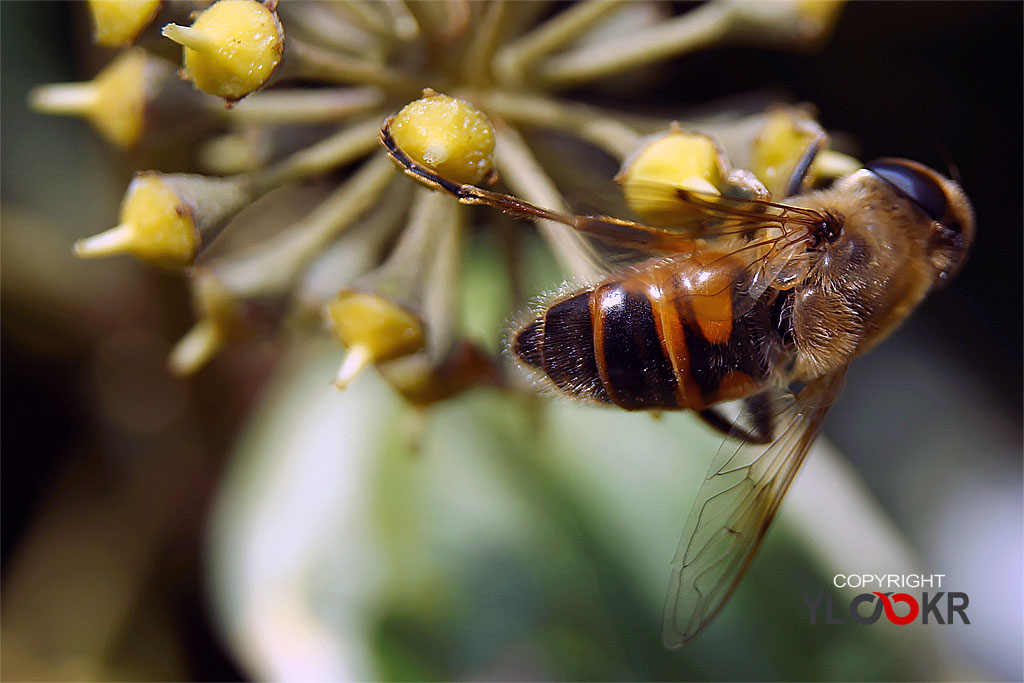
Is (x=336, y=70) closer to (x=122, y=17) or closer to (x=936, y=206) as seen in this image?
(x=122, y=17)

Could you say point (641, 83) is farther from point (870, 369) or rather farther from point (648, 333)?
point (648, 333)

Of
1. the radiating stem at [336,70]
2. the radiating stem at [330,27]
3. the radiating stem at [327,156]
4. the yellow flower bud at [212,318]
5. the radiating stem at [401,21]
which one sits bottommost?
the yellow flower bud at [212,318]

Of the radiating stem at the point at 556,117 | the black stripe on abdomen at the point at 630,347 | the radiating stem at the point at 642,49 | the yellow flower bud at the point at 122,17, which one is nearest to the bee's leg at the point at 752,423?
the black stripe on abdomen at the point at 630,347

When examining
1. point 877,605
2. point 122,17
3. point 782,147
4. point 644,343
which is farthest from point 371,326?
point 877,605

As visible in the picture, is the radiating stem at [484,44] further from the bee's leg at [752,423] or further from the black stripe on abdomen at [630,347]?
the bee's leg at [752,423]

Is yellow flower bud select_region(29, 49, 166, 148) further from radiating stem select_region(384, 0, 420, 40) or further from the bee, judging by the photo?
the bee

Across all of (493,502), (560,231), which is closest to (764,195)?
(560,231)

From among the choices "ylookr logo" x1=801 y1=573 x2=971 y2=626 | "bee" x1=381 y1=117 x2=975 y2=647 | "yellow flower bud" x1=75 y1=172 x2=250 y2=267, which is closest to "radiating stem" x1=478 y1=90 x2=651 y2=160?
"bee" x1=381 y1=117 x2=975 y2=647
